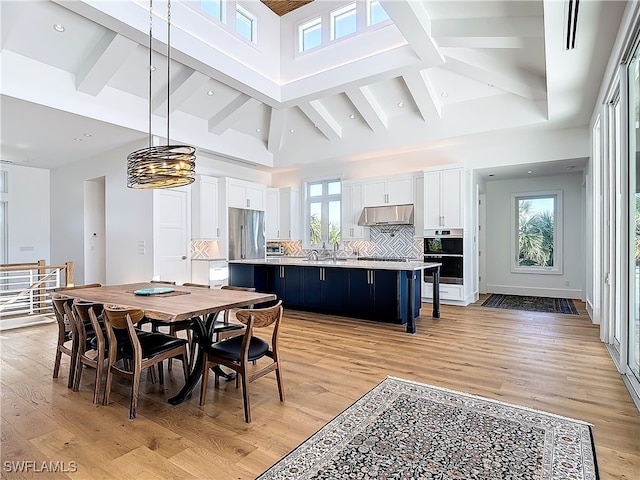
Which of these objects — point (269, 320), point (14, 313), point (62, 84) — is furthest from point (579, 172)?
point (14, 313)

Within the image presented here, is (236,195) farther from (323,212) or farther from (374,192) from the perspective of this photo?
(374,192)

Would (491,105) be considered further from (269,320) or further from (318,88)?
(269,320)

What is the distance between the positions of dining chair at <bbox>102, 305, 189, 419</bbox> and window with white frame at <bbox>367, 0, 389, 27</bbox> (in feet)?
16.9

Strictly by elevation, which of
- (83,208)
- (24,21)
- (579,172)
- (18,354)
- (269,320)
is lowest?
(18,354)

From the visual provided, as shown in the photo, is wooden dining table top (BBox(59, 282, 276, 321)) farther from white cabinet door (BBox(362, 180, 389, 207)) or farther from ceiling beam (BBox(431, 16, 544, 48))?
white cabinet door (BBox(362, 180, 389, 207))

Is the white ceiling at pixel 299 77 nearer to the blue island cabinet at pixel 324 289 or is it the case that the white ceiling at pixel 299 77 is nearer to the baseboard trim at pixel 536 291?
the baseboard trim at pixel 536 291

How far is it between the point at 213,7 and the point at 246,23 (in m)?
0.82

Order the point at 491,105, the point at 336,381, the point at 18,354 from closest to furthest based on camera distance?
1. the point at 336,381
2. the point at 18,354
3. the point at 491,105

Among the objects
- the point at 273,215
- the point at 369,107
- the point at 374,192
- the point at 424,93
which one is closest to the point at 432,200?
the point at 374,192

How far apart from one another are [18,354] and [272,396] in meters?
3.17

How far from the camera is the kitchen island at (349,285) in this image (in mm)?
5152

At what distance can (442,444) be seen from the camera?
2172 mm

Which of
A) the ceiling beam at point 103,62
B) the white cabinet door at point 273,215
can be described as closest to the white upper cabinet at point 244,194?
the white cabinet door at point 273,215

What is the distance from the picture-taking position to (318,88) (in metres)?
5.99
